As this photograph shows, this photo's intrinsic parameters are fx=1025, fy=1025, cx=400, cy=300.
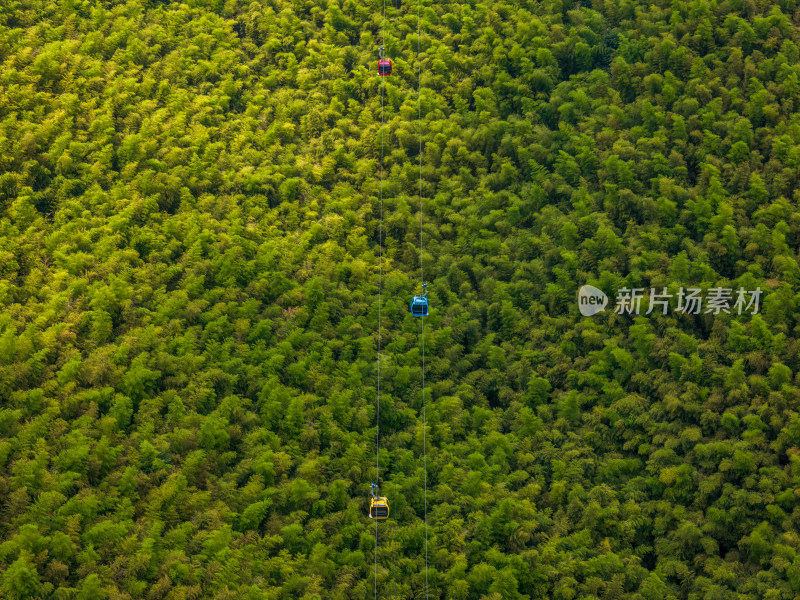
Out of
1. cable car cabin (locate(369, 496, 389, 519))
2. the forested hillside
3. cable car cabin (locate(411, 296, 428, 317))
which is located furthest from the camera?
cable car cabin (locate(411, 296, 428, 317))

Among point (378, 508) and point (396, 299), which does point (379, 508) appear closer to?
point (378, 508)

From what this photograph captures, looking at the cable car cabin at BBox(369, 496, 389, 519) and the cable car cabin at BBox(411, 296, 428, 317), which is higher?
the cable car cabin at BBox(411, 296, 428, 317)

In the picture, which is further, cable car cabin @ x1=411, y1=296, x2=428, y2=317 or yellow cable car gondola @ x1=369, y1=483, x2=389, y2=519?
cable car cabin @ x1=411, y1=296, x2=428, y2=317

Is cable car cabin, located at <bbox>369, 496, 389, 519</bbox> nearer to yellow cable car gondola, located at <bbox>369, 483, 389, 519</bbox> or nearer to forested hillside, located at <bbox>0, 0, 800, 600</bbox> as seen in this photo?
yellow cable car gondola, located at <bbox>369, 483, 389, 519</bbox>

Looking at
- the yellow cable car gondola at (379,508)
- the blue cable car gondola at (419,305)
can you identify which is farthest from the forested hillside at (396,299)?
the blue cable car gondola at (419,305)

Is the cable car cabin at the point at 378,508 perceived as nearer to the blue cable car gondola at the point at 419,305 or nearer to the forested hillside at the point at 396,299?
the forested hillside at the point at 396,299

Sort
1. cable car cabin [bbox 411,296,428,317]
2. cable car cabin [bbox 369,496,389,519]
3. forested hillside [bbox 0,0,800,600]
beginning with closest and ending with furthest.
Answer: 1. cable car cabin [bbox 369,496,389,519]
2. forested hillside [bbox 0,0,800,600]
3. cable car cabin [bbox 411,296,428,317]

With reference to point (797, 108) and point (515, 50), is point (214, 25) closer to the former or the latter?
point (515, 50)

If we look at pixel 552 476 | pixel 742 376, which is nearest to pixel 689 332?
pixel 742 376

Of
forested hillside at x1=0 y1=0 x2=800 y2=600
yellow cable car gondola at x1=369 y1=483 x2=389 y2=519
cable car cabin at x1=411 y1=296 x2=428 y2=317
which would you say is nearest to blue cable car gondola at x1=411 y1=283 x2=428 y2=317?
cable car cabin at x1=411 y1=296 x2=428 y2=317
